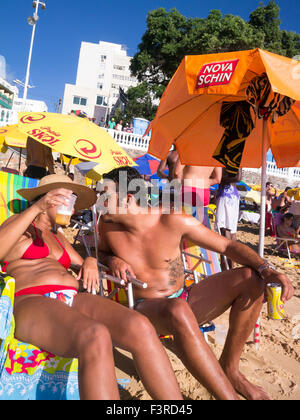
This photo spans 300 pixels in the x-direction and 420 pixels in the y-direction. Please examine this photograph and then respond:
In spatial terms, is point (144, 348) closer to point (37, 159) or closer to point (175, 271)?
point (175, 271)

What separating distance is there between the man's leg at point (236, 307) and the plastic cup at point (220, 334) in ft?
2.57

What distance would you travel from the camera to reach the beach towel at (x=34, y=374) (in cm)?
168

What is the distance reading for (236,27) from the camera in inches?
972

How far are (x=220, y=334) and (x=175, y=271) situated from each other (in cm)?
110

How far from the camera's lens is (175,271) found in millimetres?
2396

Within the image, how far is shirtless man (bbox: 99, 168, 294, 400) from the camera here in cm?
210

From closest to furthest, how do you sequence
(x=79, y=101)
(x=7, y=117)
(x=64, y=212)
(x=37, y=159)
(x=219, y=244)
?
(x=64, y=212) → (x=219, y=244) → (x=37, y=159) → (x=7, y=117) → (x=79, y=101)

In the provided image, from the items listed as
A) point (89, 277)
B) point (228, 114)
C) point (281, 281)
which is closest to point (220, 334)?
point (281, 281)

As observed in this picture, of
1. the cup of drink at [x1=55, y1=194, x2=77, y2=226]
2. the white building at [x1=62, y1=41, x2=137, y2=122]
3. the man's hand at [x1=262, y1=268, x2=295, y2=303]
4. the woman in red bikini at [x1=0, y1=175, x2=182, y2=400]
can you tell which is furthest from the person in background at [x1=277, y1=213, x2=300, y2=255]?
the white building at [x1=62, y1=41, x2=137, y2=122]

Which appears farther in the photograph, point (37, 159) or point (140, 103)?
point (140, 103)

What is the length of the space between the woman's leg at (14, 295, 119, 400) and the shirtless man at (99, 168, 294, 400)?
51cm

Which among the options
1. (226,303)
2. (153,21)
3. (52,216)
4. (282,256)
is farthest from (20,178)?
(153,21)

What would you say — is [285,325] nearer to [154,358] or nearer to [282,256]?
[154,358]

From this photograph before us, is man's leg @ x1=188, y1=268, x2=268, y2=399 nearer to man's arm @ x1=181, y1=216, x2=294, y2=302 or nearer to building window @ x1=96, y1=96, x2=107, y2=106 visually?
man's arm @ x1=181, y1=216, x2=294, y2=302
